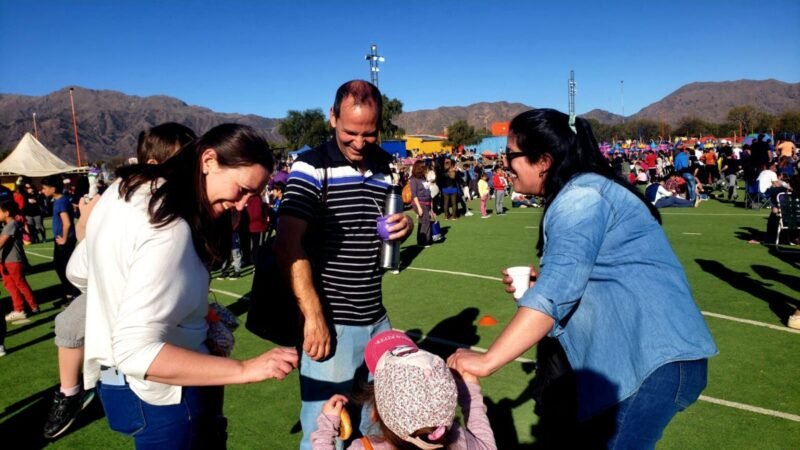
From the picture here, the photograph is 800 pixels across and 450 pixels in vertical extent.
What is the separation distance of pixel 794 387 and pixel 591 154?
411 cm

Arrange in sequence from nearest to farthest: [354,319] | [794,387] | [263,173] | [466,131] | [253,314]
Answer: [263,173] < [253,314] < [354,319] < [794,387] < [466,131]

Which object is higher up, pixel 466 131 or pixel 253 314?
pixel 466 131

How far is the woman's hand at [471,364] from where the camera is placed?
6.37ft

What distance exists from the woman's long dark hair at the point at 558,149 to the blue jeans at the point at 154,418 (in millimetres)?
1638

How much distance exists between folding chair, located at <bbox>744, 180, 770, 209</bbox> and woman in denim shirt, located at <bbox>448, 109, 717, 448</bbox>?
18234 mm

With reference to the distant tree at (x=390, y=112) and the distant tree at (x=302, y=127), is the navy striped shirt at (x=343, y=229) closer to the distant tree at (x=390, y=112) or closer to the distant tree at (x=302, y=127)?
the distant tree at (x=390, y=112)

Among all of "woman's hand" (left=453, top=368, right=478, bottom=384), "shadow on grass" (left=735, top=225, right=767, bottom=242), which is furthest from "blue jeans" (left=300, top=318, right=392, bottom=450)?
"shadow on grass" (left=735, top=225, right=767, bottom=242)

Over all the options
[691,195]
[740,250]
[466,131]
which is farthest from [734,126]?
[740,250]

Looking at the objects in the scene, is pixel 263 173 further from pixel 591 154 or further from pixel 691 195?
pixel 691 195

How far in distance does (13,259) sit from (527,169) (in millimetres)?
8577

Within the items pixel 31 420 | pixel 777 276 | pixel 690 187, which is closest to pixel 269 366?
pixel 31 420

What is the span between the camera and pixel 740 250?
34.3 feet

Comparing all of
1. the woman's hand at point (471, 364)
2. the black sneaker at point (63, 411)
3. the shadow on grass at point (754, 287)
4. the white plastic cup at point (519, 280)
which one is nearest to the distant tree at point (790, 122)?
the shadow on grass at point (754, 287)

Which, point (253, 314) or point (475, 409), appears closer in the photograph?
point (475, 409)
